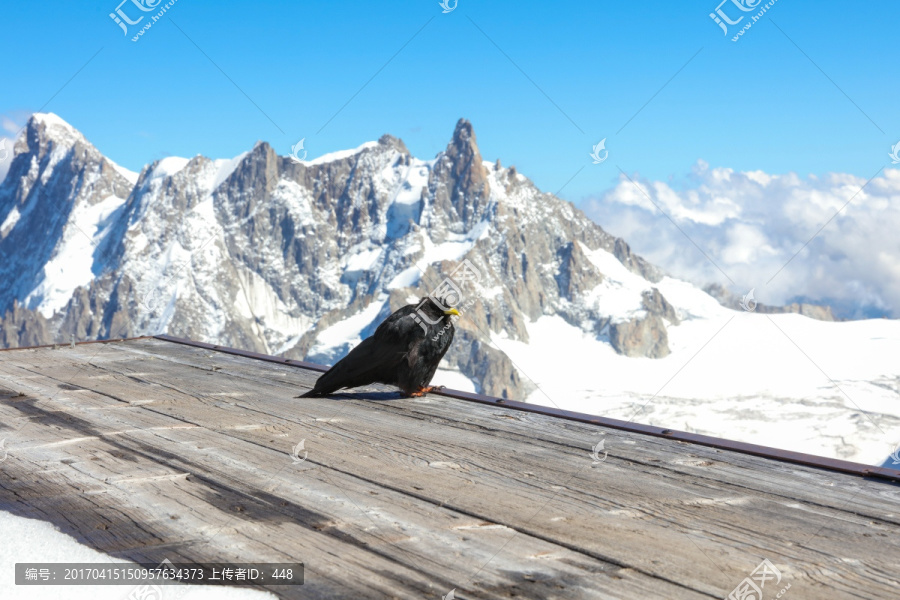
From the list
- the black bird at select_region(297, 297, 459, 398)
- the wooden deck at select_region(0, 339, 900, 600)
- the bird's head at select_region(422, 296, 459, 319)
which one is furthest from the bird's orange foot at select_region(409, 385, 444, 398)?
the wooden deck at select_region(0, 339, 900, 600)

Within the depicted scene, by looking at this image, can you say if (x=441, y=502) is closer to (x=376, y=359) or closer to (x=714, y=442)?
(x=714, y=442)

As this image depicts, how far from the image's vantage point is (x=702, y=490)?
482cm

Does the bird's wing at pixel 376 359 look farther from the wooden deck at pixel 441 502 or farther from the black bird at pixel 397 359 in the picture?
the wooden deck at pixel 441 502

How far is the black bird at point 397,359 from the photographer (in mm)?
8164

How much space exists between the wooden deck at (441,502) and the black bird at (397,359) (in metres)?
0.86

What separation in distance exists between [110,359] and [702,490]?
27.7 feet

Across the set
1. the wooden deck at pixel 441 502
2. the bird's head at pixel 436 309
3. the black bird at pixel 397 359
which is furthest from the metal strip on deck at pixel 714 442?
the bird's head at pixel 436 309

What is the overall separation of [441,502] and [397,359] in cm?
401

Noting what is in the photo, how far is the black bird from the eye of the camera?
26.8 ft

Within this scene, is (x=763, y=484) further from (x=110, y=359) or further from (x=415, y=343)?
(x=110, y=359)

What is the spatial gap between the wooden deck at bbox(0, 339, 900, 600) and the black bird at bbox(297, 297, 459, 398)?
34.0 inches

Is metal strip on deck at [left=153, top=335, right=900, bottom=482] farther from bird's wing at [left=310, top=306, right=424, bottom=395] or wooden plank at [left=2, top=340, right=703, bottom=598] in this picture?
wooden plank at [left=2, top=340, right=703, bottom=598]

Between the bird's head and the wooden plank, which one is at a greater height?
the bird's head

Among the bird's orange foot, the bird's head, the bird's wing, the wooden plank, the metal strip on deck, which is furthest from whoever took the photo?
the bird's head
